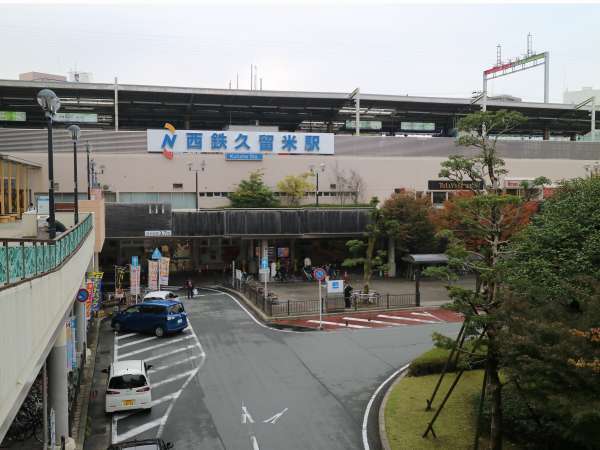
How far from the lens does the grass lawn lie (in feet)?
38.9

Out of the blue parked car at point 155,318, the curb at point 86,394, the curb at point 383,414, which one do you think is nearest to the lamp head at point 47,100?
the curb at point 86,394

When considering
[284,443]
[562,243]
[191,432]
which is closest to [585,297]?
[562,243]

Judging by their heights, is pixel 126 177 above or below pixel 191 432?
above

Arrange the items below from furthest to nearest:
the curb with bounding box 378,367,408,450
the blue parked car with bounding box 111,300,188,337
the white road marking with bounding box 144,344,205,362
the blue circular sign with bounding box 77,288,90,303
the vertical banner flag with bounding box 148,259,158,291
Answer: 1. the vertical banner flag with bounding box 148,259,158,291
2. the blue parked car with bounding box 111,300,188,337
3. the white road marking with bounding box 144,344,205,362
4. the blue circular sign with bounding box 77,288,90,303
5. the curb with bounding box 378,367,408,450

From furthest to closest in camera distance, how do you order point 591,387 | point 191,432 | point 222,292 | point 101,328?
point 222,292, point 101,328, point 191,432, point 591,387

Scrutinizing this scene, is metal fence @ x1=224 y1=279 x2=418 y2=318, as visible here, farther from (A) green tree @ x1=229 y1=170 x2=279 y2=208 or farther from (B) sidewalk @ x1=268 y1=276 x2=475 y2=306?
(A) green tree @ x1=229 y1=170 x2=279 y2=208

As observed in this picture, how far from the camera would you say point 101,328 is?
22703mm

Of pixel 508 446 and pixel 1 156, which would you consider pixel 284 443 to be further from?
pixel 1 156

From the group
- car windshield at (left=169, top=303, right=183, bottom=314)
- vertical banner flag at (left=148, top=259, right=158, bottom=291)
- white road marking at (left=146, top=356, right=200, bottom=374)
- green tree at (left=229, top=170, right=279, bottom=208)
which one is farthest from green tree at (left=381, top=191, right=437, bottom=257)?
white road marking at (left=146, top=356, right=200, bottom=374)

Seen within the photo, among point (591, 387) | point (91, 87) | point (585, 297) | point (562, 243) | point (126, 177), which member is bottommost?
point (591, 387)

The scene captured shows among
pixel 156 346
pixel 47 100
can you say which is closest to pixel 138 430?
pixel 156 346

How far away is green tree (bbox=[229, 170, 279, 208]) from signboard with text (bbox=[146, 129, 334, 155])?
10.1 ft

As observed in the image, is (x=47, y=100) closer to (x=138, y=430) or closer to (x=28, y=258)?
(x=28, y=258)

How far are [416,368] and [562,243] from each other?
6.50 m
